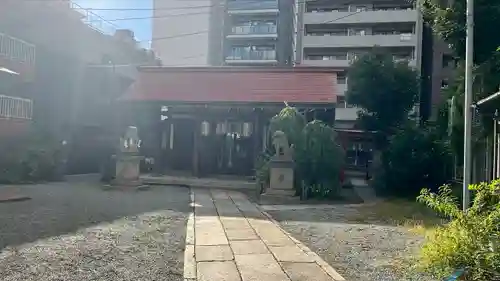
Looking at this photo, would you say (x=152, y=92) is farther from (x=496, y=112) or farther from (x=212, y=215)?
(x=496, y=112)

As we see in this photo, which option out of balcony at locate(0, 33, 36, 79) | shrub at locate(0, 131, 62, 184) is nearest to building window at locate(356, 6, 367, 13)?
balcony at locate(0, 33, 36, 79)

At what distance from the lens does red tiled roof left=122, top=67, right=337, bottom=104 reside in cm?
1661

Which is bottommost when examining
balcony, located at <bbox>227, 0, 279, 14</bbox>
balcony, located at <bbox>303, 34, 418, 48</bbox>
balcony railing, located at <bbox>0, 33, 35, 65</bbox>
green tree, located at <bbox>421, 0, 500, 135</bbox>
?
green tree, located at <bbox>421, 0, 500, 135</bbox>

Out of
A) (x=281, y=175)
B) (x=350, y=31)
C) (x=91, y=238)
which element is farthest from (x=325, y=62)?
(x=91, y=238)

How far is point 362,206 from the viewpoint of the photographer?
11289 millimetres

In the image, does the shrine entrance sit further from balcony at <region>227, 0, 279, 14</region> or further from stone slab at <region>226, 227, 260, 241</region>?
balcony at <region>227, 0, 279, 14</region>

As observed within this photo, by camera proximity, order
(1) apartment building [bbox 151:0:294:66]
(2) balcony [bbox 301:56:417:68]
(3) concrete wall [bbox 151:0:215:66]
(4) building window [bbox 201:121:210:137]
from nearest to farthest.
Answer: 1. (4) building window [bbox 201:121:210:137]
2. (2) balcony [bbox 301:56:417:68]
3. (1) apartment building [bbox 151:0:294:66]
4. (3) concrete wall [bbox 151:0:215:66]

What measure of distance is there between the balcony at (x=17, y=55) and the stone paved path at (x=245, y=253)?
1108cm

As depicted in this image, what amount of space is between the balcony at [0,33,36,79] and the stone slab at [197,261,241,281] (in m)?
14.1

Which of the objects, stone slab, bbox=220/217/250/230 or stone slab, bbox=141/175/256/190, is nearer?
stone slab, bbox=220/217/250/230

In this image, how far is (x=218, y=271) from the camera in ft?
15.1

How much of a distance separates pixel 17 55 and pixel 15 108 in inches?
78.0

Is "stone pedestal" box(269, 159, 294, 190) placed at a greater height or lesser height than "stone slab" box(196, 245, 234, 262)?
greater

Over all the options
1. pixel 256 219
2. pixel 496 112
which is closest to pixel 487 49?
pixel 496 112
